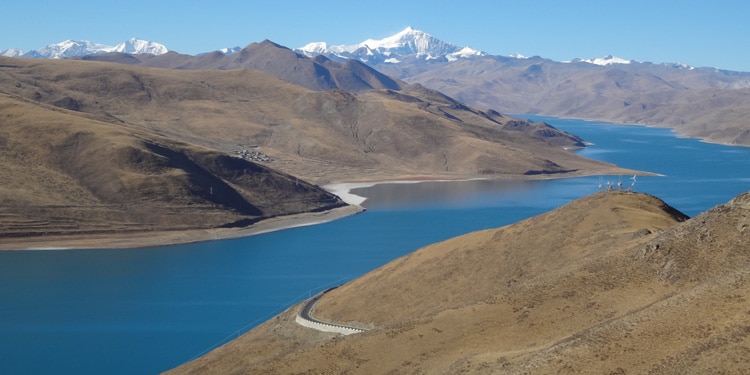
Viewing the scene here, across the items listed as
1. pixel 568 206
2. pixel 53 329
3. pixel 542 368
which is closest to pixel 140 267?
pixel 53 329

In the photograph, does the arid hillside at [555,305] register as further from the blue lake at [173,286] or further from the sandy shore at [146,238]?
the sandy shore at [146,238]

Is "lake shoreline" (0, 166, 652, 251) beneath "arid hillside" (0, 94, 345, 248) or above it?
beneath

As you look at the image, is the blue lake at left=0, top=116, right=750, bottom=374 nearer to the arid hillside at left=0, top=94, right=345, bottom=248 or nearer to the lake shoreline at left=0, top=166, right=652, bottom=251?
the lake shoreline at left=0, top=166, right=652, bottom=251

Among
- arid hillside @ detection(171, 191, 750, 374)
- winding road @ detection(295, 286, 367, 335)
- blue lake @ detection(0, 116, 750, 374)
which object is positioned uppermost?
arid hillside @ detection(171, 191, 750, 374)

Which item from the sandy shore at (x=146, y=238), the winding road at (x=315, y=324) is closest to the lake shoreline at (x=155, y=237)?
the sandy shore at (x=146, y=238)

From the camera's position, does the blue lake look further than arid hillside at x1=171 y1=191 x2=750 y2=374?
Yes

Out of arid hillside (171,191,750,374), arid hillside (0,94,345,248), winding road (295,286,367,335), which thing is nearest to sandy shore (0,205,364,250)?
arid hillside (0,94,345,248)

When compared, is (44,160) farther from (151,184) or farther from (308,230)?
(308,230)
